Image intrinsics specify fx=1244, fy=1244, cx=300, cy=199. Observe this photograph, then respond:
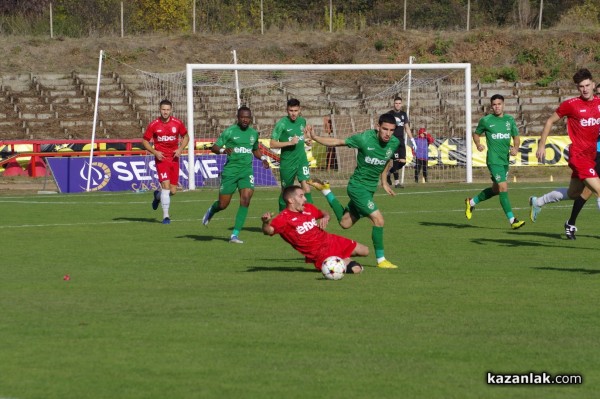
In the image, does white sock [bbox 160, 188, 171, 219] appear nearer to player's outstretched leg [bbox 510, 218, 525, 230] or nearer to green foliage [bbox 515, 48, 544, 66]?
player's outstretched leg [bbox 510, 218, 525, 230]

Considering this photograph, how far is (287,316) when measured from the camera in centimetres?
1091

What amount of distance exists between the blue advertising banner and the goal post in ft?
7.86

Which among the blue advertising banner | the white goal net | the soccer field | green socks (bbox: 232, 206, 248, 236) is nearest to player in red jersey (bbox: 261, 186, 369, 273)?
the soccer field

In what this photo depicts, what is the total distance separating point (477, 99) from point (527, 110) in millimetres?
2786

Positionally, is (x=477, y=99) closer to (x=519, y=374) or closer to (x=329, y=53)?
(x=329, y=53)

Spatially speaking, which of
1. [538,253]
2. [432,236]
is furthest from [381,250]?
[432,236]

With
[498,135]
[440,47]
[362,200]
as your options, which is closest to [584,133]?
[362,200]

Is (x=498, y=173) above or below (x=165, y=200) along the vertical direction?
above

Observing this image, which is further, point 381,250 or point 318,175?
Result: point 318,175

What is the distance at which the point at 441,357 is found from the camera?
8.94 meters

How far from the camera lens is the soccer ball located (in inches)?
531

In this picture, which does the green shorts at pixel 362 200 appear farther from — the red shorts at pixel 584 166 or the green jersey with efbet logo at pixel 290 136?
the green jersey with efbet logo at pixel 290 136

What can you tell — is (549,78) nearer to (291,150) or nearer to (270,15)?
(270,15)

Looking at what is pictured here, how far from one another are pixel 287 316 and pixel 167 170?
11.7 meters
